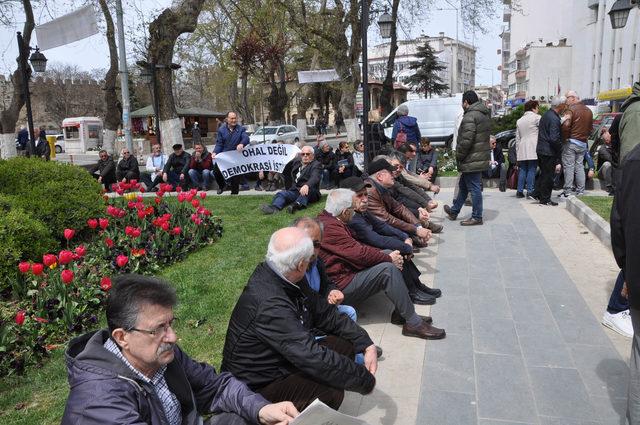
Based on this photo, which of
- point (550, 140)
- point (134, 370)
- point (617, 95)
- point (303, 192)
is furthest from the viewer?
point (617, 95)

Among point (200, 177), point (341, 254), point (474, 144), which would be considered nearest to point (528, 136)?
point (474, 144)

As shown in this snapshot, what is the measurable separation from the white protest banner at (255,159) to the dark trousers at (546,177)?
16.0ft

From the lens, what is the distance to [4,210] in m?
5.78

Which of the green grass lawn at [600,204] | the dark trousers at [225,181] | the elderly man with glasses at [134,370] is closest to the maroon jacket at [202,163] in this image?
the dark trousers at [225,181]

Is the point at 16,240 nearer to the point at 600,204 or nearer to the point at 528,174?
the point at 600,204

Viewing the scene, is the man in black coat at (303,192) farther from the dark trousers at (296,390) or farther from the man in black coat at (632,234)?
the man in black coat at (632,234)

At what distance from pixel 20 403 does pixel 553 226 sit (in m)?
7.24

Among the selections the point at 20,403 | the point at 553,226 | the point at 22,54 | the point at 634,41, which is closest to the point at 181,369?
the point at 20,403

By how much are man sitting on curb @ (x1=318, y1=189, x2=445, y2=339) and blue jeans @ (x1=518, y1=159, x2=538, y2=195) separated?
6491mm

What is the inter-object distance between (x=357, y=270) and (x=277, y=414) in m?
2.18

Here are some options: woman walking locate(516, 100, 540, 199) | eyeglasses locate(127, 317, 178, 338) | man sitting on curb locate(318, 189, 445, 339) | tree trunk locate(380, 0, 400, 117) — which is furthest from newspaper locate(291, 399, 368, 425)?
tree trunk locate(380, 0, 400, 117)

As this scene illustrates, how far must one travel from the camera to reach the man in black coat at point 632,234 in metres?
2.36

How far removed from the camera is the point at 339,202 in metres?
4.45

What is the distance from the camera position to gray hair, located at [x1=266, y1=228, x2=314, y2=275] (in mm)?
2822
